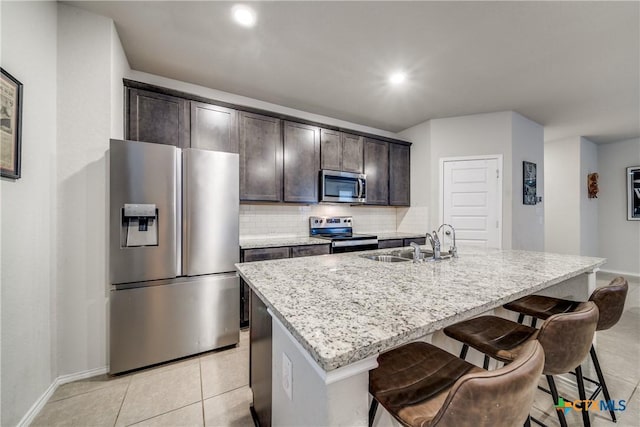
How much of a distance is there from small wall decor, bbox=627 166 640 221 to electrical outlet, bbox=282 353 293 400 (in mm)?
7481

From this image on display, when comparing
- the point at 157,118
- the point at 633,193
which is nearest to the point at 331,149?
the point at 157,118

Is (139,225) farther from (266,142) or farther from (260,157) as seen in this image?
(266,142)

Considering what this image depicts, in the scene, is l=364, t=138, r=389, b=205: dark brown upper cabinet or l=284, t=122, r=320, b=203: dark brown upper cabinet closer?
l=284, t=122, r=320, b=203: dark brown upper cabinet

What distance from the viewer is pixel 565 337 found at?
1.00 meters

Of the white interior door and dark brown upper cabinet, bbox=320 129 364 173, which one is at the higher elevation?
dark brown upper cabinet, bbox=320 129 364 173

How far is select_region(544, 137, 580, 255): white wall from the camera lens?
16.3 ft

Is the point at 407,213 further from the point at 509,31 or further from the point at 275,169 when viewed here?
the point at 509,31

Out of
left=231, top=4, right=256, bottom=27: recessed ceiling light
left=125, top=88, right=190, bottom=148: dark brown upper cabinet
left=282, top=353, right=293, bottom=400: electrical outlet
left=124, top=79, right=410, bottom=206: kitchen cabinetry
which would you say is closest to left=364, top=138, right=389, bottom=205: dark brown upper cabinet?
left=124, top=79, right=410, bottom=206: kitchen cabinetry

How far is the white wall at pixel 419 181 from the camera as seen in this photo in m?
4.14

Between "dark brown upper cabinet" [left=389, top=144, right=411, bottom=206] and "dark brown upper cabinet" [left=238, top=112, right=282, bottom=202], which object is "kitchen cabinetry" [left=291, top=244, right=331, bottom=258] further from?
"dark brown upper cabinet" [left=389, top=144, right=411, bottom=206]

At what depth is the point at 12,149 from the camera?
1417 millimetres

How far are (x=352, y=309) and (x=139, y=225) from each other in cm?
188

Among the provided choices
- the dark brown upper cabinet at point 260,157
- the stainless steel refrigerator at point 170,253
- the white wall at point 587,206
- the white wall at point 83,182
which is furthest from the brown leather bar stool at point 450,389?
the white wall at point 587,206

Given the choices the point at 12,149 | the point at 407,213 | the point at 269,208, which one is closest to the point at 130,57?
the point at 12,149
